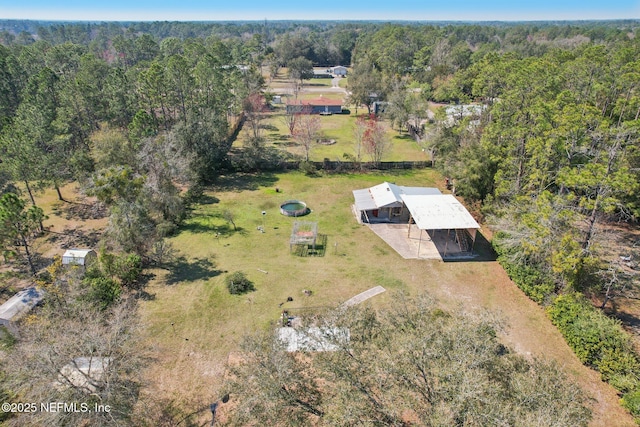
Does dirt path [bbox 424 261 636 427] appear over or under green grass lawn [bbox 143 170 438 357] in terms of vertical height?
under

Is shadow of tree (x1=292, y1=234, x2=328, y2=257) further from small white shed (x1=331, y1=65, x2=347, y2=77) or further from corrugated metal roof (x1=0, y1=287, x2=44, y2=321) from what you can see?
small white shed (x1=331, y1=65, x2=347, y2=77)

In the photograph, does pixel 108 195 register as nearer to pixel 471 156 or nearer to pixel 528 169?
pixel 471 156

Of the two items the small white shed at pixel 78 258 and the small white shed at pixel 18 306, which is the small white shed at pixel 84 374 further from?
the small white shed at pixel 78 258

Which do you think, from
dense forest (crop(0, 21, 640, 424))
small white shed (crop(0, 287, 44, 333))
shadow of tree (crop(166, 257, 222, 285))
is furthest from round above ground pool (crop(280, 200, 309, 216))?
small white shed (crop(0, 287, 44, 333))

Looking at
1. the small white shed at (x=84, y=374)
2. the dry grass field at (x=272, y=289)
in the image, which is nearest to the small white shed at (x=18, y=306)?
the dry grass field at (x=272, y=289)

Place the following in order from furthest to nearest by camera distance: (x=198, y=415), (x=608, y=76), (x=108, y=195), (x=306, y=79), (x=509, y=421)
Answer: (x=306, y=79) → (x=608, y=76) → (x=108, y=195) → (x=198, y=415) → (x=509, y=421)

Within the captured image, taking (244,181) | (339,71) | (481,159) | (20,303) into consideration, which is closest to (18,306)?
(20,303)

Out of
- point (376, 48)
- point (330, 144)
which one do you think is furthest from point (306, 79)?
point (330, 144)
